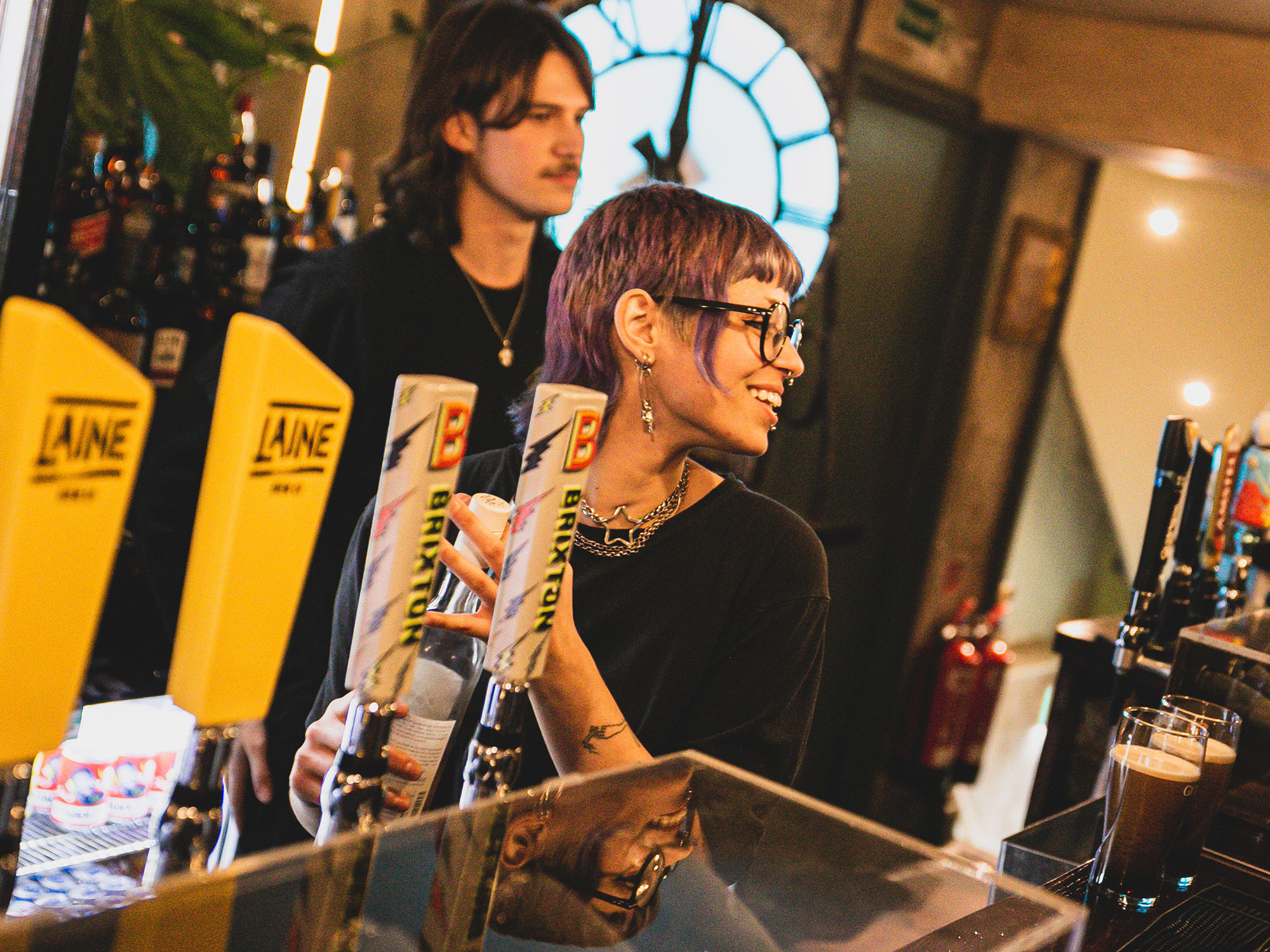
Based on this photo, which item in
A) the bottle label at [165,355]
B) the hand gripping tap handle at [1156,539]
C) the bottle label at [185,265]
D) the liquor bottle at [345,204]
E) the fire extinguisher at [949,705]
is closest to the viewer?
the hand gripping tap handle at [1156,539]

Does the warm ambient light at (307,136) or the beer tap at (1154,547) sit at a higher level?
the warm ambient light at (307,136)

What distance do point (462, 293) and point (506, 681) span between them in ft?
4.73

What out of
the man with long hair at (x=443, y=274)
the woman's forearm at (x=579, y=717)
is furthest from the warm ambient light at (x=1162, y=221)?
the woman's forearm at (x=579, y=717)

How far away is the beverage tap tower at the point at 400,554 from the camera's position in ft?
2.02

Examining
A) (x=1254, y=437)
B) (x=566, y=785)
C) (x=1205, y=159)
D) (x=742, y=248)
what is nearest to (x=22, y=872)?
(x=566, y=785)

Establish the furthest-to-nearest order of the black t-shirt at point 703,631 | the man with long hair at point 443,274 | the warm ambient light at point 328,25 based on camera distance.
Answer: the warm ambient light at point 328,25 < the man with long hair at point 443,274 < the black t-shirt at point 703,631

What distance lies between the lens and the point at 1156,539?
165 centimetres

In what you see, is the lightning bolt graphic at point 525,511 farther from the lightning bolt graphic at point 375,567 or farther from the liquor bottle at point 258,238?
the liquor bottle at point 258,238

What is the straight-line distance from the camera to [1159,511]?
5.33 feet

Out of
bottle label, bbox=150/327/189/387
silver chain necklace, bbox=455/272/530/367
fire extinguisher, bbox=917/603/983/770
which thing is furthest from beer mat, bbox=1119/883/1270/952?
fire extinguisher, bbox=917/603/983/770

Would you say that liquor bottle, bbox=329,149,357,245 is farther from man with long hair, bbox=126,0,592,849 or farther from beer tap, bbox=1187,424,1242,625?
beer tap, bbox=1187,424,1242,625

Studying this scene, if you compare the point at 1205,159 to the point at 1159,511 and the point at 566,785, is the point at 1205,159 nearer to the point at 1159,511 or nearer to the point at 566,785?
the point at 1159,511

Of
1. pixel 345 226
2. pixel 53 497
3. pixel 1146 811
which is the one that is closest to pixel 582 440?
pixel 53 497

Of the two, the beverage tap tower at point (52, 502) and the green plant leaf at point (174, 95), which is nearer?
the beverage tap tower at point (52, 502)
